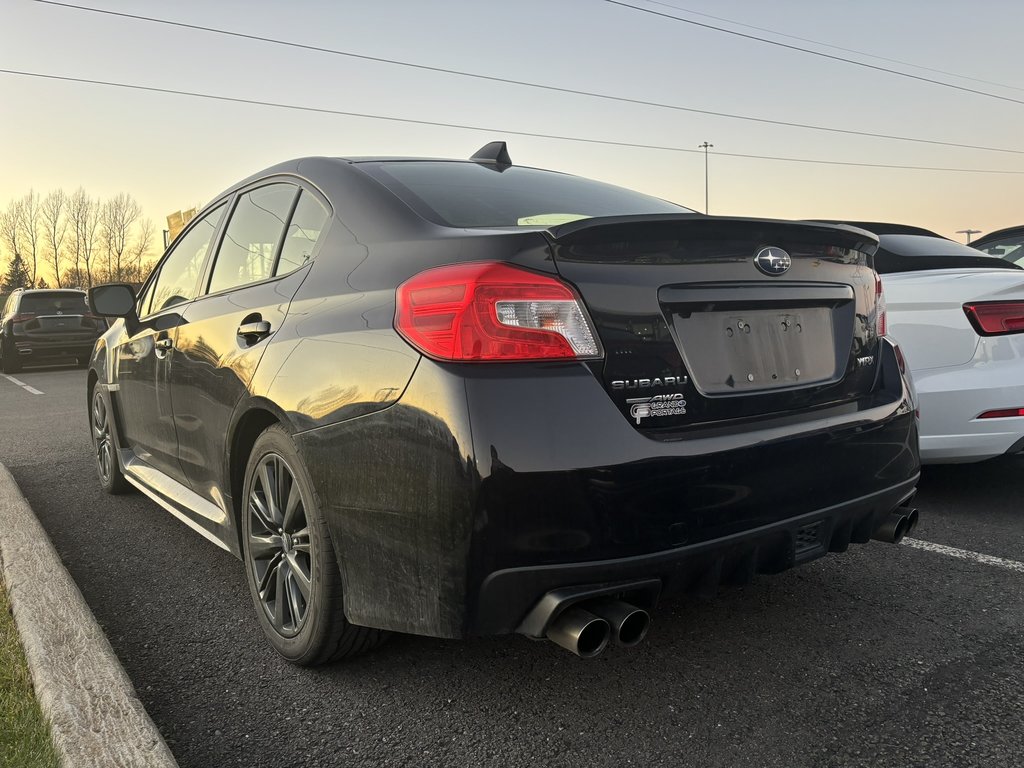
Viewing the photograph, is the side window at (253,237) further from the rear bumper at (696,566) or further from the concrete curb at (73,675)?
the rear bumper at (696,566)

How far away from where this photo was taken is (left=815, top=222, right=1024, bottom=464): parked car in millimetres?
A: 3748

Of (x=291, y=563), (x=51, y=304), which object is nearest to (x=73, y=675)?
(x=291, y=563)

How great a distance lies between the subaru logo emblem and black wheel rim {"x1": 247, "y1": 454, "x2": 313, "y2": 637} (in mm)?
1414

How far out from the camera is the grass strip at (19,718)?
1.88m

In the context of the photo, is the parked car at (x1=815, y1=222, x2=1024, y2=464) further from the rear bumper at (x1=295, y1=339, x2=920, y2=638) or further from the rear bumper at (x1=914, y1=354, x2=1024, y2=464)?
the rear bumper at (x1=295, y1=339, x2=920, y2=638)

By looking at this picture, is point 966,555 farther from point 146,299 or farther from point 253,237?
point 146,299

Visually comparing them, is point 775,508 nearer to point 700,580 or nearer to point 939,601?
point 700,580

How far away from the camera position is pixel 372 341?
80.7 inches

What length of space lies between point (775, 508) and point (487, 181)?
1.45 metres

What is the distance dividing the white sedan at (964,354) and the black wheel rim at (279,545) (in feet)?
9.28

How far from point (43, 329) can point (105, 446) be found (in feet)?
45.0

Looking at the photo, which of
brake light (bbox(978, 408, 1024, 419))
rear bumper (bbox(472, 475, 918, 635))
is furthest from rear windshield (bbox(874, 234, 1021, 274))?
rear bumper (bbox(472, 475, 918, 635))

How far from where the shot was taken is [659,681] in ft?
7.61

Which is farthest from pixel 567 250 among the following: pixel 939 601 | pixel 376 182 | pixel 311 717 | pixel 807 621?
pixel 939 601
